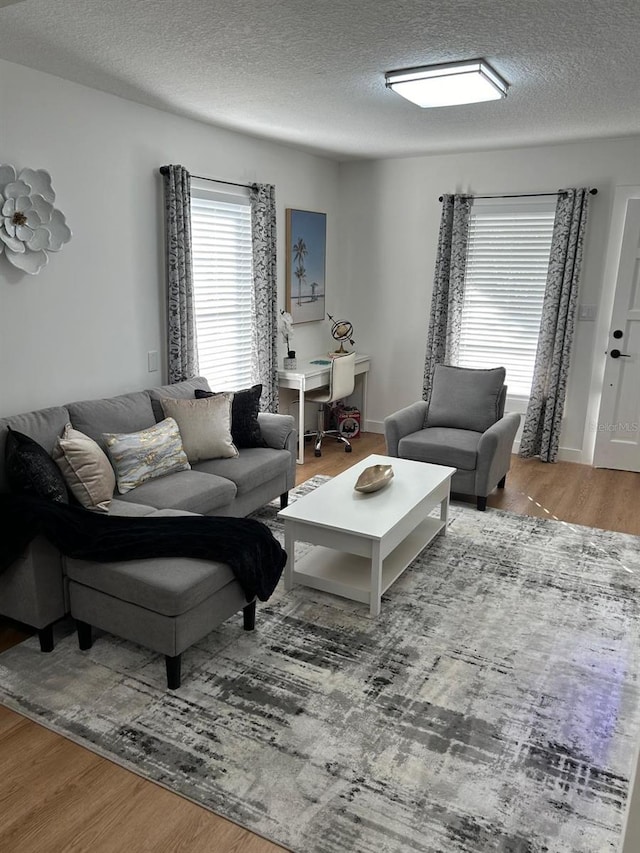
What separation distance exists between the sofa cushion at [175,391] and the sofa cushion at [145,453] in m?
0.23

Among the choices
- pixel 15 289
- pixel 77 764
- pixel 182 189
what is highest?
pixel 182 189

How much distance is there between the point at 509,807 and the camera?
2.11 meters

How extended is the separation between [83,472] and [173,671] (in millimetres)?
1106

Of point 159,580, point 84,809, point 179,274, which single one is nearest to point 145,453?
point 159,580

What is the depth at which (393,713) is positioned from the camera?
2543 mm

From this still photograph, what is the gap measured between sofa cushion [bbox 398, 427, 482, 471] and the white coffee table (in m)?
0.69

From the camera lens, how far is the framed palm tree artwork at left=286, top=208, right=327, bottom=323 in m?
5.89

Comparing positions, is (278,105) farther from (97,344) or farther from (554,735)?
(554,735)

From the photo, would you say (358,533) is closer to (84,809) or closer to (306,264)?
(84,809)

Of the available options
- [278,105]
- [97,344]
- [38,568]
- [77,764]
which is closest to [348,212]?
[278,105]

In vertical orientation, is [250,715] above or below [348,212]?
below

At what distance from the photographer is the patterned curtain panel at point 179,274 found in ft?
14.1

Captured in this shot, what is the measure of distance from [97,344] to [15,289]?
654mm

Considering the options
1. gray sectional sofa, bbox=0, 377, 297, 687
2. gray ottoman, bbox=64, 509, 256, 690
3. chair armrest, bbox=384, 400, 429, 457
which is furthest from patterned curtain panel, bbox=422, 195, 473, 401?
gray ottoman, bbox=64, 509, 256, 690
